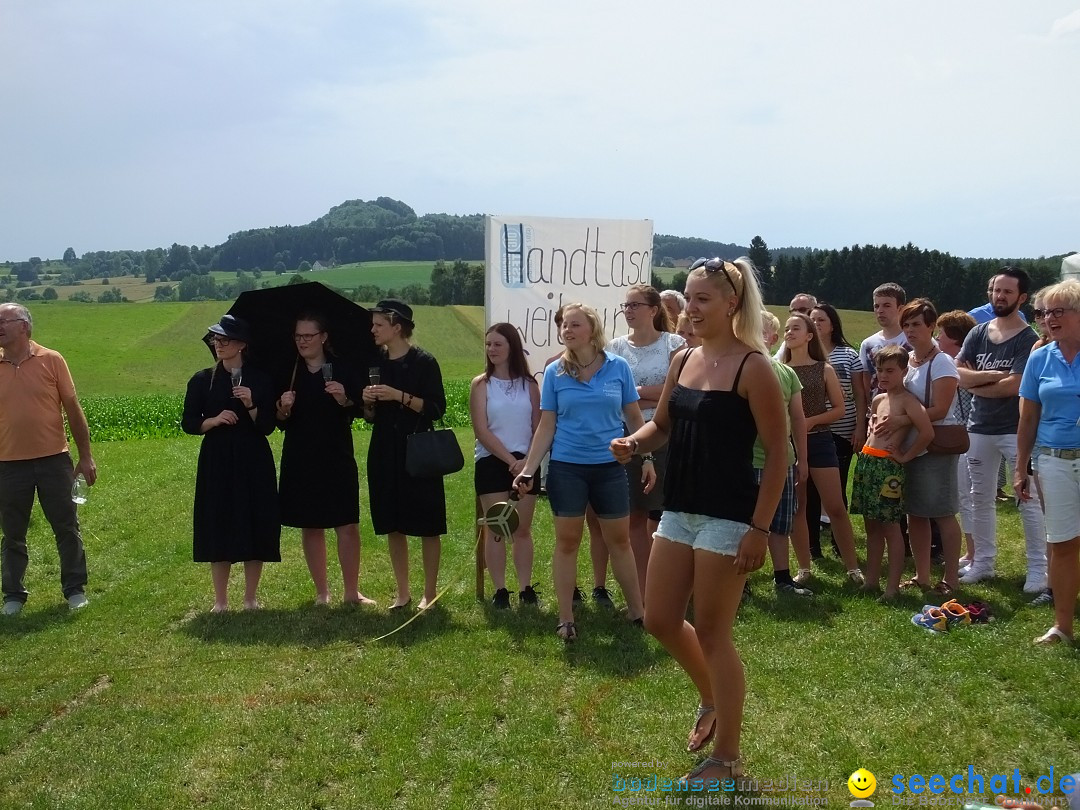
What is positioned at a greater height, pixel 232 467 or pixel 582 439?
pixel 582 439

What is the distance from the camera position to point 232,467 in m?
6.93

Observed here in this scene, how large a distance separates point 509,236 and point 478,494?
8.73 ft

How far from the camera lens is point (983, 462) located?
7.05 meters

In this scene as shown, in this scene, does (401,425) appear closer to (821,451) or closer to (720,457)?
(821,451)

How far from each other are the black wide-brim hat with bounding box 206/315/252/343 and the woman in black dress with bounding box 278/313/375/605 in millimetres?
353

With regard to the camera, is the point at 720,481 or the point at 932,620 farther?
the point at 932,620

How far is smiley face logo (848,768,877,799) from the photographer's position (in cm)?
385

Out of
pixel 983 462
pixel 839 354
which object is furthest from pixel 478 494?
pixel 983 462

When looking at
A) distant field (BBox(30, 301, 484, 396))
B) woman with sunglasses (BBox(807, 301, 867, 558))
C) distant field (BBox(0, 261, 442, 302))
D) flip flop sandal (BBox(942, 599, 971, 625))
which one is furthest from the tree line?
distant field (BBox(0, 261, 442, 302))

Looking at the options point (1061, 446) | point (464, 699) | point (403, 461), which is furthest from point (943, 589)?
point (403, 461)

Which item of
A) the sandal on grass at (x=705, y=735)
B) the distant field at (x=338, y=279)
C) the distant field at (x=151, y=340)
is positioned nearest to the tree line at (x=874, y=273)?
the distant field at (x=151, y=340)

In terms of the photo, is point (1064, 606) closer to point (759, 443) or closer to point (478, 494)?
point (759, 443)

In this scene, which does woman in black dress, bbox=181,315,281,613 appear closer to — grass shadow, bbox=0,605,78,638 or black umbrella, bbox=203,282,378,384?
black umbrella, bbox=203,282,378,384

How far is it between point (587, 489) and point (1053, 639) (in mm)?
2797
